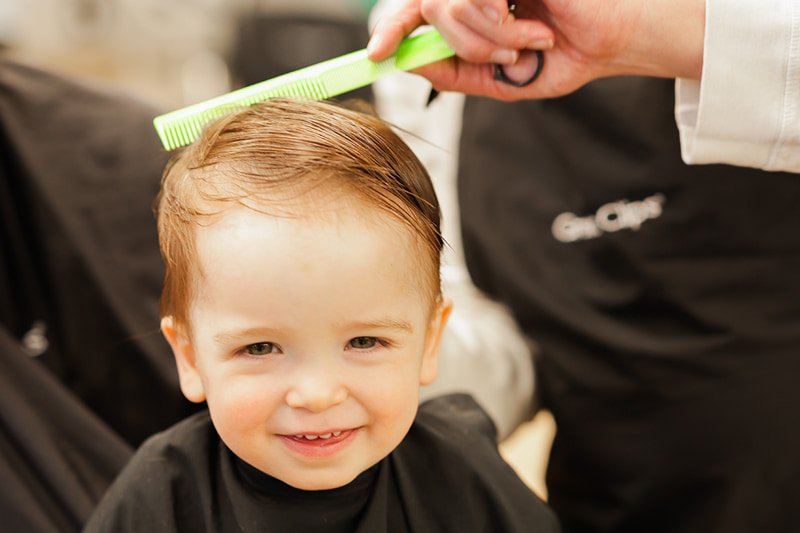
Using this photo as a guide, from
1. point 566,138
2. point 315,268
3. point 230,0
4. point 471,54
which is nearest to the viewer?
point 315,268

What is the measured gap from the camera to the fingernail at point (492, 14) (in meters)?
0.63

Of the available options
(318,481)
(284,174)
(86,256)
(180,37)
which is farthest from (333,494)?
(180,37)

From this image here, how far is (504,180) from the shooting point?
44.1 inches

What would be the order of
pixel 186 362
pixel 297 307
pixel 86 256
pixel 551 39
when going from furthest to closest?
pixel 86 256 → pixel 551 39 → pixel 186 362 → pixel 297 307

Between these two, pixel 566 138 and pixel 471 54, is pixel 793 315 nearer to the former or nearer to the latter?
pixel 566 138

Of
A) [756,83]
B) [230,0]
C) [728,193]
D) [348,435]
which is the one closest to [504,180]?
[728,193]

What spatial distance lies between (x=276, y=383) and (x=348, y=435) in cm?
9

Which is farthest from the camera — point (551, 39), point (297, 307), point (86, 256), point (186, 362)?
point (86, 256)

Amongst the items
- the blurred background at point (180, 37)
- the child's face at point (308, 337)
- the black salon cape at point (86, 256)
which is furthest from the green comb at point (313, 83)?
the blurred background at point (180, 37)

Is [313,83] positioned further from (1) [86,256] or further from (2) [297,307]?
(1) [86,256]

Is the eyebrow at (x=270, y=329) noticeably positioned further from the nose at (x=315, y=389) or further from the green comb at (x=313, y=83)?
the green comb at (x=313, y=83)

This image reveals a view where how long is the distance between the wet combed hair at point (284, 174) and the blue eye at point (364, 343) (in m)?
0.08

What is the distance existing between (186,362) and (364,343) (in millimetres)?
191

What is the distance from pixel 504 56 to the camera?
Answer: 704 millimetres
